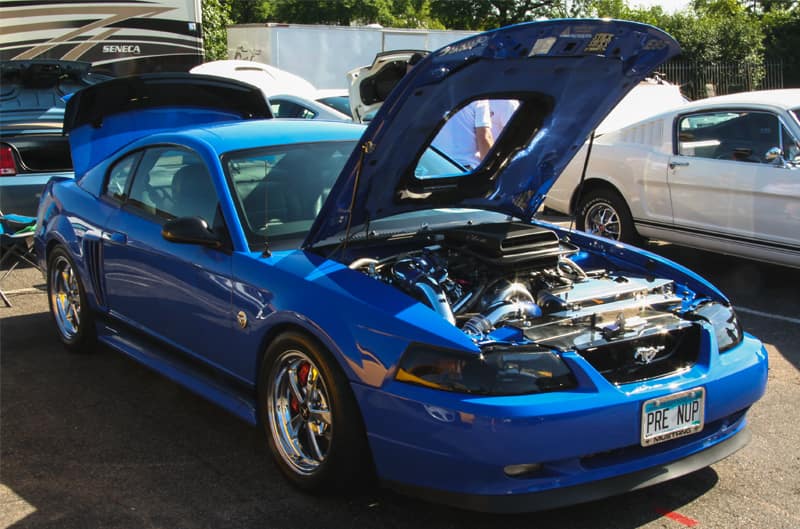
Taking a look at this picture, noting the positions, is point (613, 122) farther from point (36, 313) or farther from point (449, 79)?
point (449, 79)

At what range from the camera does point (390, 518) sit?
3.53 metres

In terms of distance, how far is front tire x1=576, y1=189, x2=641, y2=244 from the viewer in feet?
27.1

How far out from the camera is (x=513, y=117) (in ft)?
14.9

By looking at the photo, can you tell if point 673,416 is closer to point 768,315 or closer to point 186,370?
point 186,370

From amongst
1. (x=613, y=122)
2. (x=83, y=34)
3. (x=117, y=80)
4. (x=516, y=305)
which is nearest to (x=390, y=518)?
(x=516, y=305)

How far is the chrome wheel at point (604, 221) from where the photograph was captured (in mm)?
8438

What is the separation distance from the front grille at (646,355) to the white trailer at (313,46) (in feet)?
59.2

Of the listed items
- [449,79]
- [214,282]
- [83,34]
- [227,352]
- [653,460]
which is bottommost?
[653,460]

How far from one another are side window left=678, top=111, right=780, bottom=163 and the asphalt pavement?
2.21 m

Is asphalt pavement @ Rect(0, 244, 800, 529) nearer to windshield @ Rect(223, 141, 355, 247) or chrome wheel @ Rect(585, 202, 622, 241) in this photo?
windshield @ Rect(223, 141, 355, 247)

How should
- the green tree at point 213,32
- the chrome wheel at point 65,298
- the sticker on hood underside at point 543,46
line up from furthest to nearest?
the green tree at point 213,32
the chrome wheel at point 65,298
the sticker on hood underside at point 543,46

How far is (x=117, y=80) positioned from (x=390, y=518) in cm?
408

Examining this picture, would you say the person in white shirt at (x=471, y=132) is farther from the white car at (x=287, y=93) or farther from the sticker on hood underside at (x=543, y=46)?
the sticker on hood underside at (x=543, y=46)

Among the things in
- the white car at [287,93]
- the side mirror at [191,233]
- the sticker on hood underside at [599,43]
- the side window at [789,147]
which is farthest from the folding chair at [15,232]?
the side window at [789,147]
